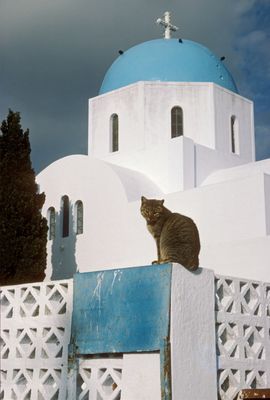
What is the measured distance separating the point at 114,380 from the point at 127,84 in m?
11.5

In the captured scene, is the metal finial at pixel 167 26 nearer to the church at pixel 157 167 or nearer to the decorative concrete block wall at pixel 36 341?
the church at pixel 157 167

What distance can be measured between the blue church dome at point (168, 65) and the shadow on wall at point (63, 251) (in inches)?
174

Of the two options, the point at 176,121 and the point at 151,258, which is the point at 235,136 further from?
the point at 151,258

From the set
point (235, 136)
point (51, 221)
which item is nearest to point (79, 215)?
point (51, 221)

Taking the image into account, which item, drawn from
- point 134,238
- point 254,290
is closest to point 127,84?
point 134,238

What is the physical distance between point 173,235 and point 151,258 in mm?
5671

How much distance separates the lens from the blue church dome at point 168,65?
17953 millimetres

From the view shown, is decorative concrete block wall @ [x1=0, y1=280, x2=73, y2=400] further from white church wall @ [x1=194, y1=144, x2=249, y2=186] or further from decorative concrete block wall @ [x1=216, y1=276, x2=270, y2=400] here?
white church wall @ [x1=194, y1=144, x2=249, y2=186]

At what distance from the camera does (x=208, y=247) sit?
13156 millimetres

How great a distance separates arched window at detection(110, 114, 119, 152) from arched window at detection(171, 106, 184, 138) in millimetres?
1639

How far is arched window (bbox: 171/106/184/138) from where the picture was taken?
58.1ft

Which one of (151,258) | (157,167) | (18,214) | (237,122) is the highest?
(237,122)

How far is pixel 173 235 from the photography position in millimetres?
8703

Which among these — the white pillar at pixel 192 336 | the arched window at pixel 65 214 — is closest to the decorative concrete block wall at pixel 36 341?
the white pillar at pixel 192 336
